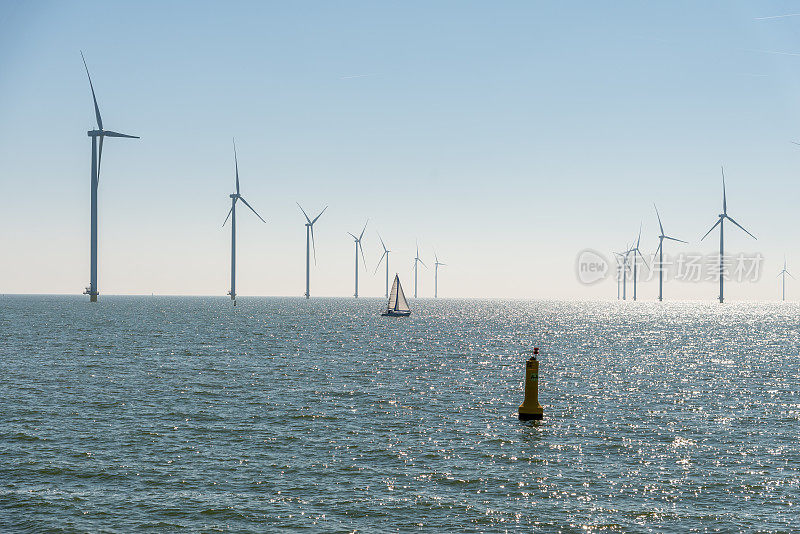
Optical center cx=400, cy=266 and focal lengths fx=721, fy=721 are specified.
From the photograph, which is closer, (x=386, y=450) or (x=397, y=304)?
(x=386, y=450)

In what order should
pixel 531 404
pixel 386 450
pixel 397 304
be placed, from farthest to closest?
pixel 397 304
pixel 531 404
pixel 386 450

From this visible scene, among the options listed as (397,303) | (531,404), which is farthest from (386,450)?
(397,303)

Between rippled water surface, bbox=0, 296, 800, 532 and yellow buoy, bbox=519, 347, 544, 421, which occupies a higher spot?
yellow buoy, bbox=519, 347, 544, 421

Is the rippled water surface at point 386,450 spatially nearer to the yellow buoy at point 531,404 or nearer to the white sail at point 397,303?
the yellow buoy at point 531,404

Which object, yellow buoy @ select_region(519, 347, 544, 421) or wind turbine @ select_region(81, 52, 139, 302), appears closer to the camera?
yellow buoy @ select_region(519, 347, 544, 421)

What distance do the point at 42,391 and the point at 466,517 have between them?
3516 centimetres

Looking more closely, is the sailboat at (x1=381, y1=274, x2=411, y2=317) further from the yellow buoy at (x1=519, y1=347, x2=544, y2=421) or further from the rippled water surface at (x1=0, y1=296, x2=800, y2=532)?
the yellow buoy at (x1=519, y1=347, x2=544, y2=421)

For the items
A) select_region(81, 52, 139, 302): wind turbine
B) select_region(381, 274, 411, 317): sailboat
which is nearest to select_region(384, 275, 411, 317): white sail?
select_region(381, 274, 411, 317): sailboat

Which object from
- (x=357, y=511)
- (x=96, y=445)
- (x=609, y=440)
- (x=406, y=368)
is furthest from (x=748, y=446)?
(x=406, y=368)

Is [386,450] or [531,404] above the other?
[531,404]

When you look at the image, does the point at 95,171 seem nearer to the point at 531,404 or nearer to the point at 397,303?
the point at 397,303

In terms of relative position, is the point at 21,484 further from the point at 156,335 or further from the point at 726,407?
the point at 156,335

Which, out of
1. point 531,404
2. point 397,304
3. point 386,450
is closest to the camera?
point 386,450

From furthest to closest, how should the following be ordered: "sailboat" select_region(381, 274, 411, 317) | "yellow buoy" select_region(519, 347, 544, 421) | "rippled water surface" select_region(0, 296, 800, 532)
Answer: "sailboat" select_region(381, 274, 411, 317) → "yellow buoy" select_region(519, 347, 544, 421) → "rippled water surface" select_region(0, 296, 800, 532)
